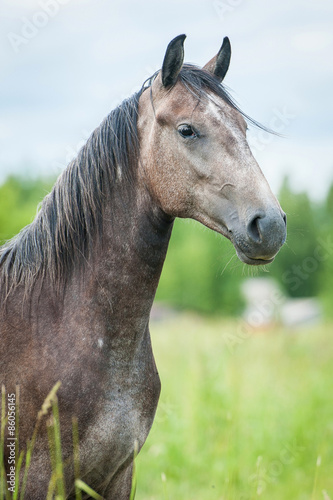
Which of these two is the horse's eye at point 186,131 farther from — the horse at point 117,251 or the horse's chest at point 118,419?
the horse's chest at point 118,419

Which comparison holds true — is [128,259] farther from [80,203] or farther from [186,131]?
[186,131]

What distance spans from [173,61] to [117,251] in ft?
3.83

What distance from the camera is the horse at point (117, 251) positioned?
274 cm

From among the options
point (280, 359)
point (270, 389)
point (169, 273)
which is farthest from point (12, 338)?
point (169, 273)

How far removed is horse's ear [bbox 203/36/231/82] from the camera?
3.31 meters

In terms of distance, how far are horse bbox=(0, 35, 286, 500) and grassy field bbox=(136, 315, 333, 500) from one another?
2.60 m

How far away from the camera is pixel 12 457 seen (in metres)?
2.80

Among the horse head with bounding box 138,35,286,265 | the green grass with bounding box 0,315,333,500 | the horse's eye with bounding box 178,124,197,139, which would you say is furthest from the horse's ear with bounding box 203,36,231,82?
the green grass with bounding box 0,315,333,500

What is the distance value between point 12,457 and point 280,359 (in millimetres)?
10233

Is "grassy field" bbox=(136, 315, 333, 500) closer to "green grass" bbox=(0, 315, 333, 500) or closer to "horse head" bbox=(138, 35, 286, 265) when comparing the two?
"green grass" bbox=(0, 315, 333, 500)

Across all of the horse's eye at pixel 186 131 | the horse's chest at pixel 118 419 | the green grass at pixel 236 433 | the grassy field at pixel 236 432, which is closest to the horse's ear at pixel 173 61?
the horse's eye at pixel 186 131

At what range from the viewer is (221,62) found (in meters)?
3.33

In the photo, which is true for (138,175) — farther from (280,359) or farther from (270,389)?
(280,359)

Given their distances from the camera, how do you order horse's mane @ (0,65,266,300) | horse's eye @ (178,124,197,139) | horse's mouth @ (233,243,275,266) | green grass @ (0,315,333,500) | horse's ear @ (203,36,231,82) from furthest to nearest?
green grass @ (0,315,333,500) < horse's ear @ (203,36,231,82) < horse's mane @ (0,65,266,300) < horse's eye @ (178,124,197,139) < horse's mouth @ (233,243,275,266)
